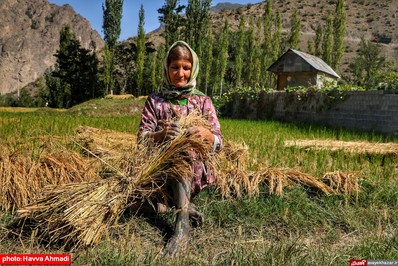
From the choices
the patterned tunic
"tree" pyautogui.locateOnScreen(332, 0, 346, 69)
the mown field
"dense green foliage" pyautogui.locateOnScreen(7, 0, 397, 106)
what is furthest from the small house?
the patterned tunic

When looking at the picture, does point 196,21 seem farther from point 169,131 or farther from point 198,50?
point 169,131

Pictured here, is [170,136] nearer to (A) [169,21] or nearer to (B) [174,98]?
(B) [174,98]

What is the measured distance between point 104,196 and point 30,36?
107859 mm

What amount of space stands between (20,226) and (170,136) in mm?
1180

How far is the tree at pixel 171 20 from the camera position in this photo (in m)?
27.8

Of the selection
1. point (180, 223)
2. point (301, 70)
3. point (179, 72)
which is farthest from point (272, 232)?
point (301, 70)

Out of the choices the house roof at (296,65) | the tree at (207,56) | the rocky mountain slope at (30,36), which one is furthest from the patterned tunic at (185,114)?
the rocky mountain slope at (30,36)

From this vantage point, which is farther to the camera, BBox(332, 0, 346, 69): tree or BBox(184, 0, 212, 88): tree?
BBox(332, 0, 346, 69): tree

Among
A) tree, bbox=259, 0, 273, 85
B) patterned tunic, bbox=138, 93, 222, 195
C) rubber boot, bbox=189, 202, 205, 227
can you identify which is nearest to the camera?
rubber boot, bbox=189, 202, 205, 227

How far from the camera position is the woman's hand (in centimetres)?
230

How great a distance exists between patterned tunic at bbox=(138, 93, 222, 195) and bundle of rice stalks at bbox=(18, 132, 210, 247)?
0.76 ft

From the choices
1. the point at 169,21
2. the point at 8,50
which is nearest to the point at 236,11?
the point at 169,21

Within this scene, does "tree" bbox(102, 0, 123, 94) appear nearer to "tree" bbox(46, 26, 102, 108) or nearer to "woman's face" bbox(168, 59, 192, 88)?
"tree" bbox(46, 26, 102, 108)

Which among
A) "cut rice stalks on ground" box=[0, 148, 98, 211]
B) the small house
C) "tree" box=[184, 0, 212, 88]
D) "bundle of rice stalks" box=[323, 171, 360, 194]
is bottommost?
"bundle of rice stalks" box=[323, 171, 360, 194]
